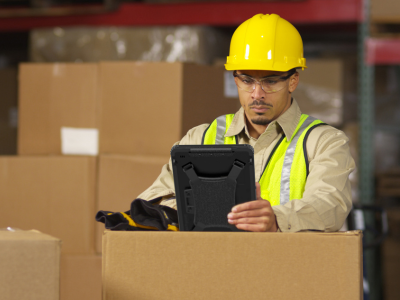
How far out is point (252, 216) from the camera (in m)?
1.30

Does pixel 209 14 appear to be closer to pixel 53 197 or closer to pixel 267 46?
pixel 53 197

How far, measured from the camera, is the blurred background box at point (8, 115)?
12.5 ft

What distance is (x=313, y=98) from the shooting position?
3.48 m

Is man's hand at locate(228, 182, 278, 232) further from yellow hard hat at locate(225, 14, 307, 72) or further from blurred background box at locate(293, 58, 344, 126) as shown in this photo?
blurred background box at locate(293, 58, 344, 126)

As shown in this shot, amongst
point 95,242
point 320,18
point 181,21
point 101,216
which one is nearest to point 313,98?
point 320,18

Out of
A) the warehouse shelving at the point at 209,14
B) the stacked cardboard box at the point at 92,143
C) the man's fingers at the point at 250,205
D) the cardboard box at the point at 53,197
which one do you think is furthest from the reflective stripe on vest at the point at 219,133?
the warehouse shelving at the point at 209,14

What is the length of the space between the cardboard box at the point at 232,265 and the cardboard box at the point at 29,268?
0.12 metres

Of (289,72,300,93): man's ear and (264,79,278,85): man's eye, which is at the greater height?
(289,72,300,93): man's ear

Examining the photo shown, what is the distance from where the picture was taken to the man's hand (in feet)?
4.20

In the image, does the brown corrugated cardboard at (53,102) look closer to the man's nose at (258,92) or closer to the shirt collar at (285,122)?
the shirt collar at (285,122)

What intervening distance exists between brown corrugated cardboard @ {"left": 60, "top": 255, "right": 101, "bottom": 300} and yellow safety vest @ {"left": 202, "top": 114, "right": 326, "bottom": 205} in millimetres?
1102

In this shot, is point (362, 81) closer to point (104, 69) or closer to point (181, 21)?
point (181, 21)

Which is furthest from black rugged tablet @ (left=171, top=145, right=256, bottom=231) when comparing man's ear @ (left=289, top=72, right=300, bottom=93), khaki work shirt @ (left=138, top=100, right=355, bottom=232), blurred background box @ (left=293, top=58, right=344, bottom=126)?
blurred background box @ (left=293, top=58, right=344, bottom=126)

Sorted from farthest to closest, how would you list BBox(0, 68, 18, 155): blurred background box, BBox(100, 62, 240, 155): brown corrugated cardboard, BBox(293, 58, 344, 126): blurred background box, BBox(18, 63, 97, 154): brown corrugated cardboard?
1. BBox(0, 68, 18, 155): blurred background box
2. BBox(293, 58, 344, 126): blurred background box
3. BBox(18, 63, 97, 154): brown corrugated cardboard
4. BBox(100, 62, 240, 155): brown corrugated cardboard
